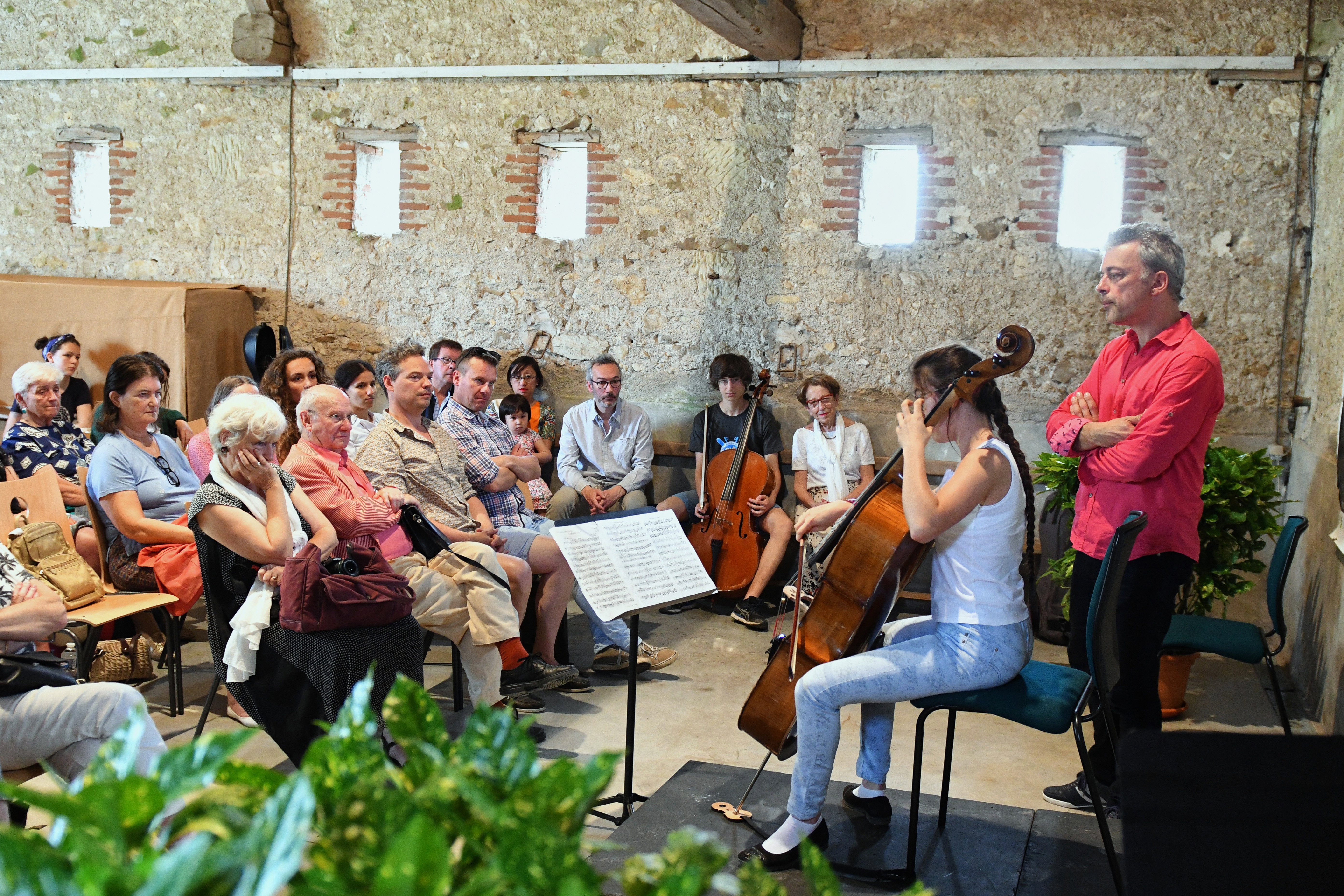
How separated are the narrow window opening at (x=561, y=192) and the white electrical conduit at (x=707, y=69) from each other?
48cm

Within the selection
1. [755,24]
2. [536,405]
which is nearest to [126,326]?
[536,405]

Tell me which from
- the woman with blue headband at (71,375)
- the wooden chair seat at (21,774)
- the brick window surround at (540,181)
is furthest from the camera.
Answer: the brick window surround at (540,181)

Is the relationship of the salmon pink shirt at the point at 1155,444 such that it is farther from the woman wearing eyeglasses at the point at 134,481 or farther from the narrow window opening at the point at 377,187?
the narrow window opening at the point at 377,187

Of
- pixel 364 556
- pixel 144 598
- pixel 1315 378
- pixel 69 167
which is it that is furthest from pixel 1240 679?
pixel 69 167

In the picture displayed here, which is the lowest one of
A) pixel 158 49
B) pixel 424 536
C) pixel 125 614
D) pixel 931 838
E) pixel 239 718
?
pixel 239 718

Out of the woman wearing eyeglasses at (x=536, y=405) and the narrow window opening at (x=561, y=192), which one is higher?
the narrow window opening at (x=561, y=192)

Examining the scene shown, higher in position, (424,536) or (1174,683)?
(424,536)

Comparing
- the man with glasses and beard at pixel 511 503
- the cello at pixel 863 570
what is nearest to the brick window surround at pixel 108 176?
the man with glasses and beard at pixel 511 503

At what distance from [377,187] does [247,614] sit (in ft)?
15.1

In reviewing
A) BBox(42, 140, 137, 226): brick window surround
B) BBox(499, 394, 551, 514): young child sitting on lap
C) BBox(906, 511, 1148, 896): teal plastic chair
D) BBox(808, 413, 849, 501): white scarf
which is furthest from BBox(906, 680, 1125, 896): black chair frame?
BBox(42, 140, 137, 226): brick window surround

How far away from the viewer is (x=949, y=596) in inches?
100.0

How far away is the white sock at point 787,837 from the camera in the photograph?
2.52m

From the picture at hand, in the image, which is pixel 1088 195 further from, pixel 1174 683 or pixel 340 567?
pixel 340 567

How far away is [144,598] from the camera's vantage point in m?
3.57
